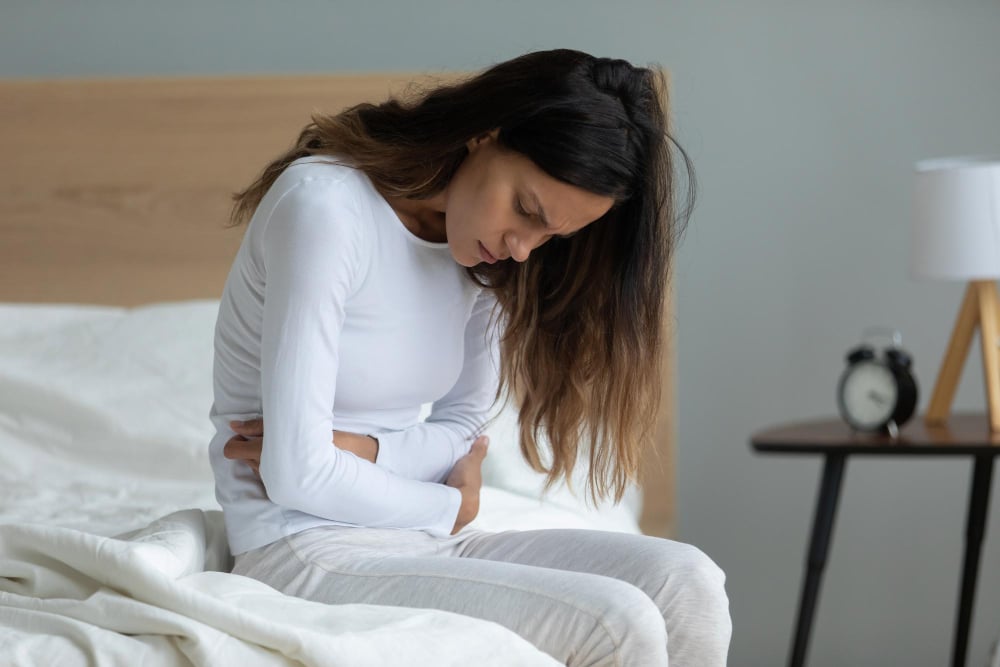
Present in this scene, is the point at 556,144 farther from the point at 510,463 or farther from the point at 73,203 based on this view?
the point at 73,203

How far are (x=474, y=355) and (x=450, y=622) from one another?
0.49 meters

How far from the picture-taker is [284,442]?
3.48 ft

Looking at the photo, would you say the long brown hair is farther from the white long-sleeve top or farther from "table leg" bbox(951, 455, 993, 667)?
"table leg" bbox(951, 455, 993, 667)

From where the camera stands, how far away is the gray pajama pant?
973 millimetres

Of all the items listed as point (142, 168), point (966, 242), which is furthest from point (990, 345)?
point (142, 168)

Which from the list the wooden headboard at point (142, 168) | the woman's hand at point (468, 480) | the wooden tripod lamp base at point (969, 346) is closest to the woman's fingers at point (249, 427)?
the woman's hand at point (468, 480)

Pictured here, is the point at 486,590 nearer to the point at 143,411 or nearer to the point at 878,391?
the point at 143,411

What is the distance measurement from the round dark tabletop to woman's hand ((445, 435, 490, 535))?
79 centimetres

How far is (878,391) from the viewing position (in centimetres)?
205

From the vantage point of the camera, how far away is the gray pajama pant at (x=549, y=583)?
3.19ft

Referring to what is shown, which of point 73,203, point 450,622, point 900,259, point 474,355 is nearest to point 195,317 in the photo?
point 73,203

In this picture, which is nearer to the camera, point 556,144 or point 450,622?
point 450,622

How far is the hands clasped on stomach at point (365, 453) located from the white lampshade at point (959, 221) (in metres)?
1.03

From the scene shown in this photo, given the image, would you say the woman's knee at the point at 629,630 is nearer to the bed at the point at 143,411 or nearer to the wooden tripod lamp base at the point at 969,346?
the bed at the point at 143,411
